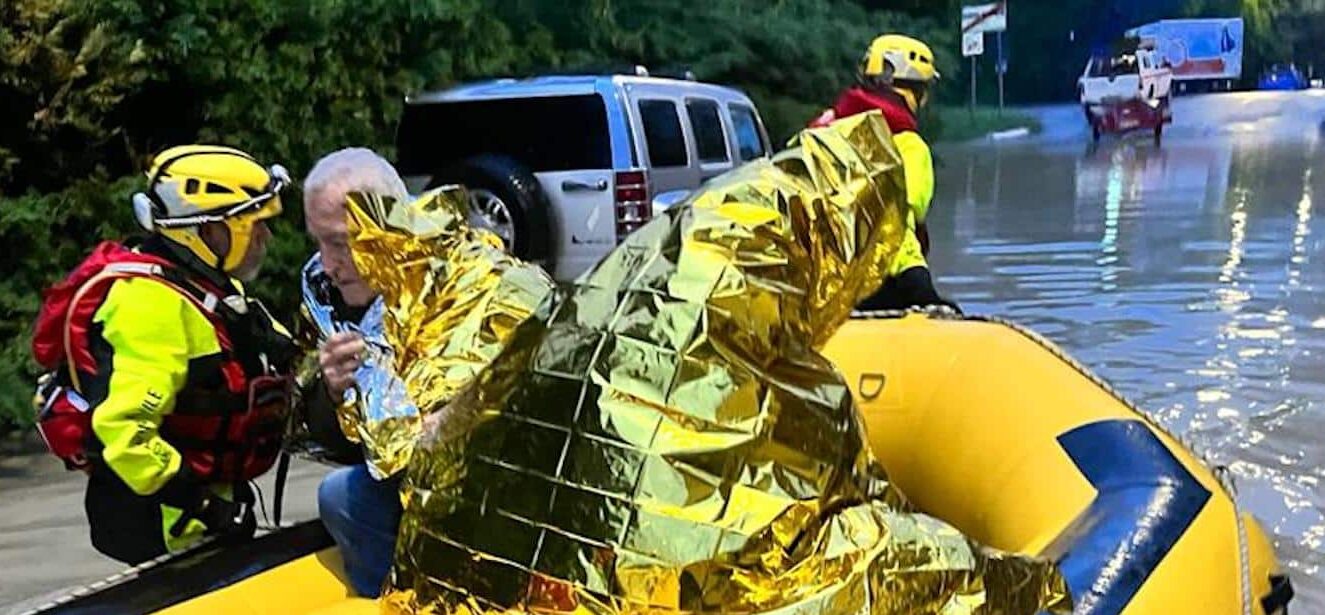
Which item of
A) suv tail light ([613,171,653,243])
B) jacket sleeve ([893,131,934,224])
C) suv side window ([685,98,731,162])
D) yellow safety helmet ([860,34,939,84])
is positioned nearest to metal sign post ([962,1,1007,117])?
suv side window ([685,98,731,162])

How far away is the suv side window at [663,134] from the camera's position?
11.1 metres

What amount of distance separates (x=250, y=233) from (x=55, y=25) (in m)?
4.39

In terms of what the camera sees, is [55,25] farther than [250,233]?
Yes

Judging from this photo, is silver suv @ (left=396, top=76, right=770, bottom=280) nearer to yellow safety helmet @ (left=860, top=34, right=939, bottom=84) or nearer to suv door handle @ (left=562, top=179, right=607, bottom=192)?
suv door handle @ (left=562, top=179, right=607, bottom=192)

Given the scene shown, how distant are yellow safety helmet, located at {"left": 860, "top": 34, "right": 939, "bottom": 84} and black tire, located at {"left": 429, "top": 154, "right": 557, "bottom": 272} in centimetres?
480

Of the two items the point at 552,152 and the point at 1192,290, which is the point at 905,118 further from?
the point at 1192,290

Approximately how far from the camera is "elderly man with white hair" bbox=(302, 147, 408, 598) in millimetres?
3045

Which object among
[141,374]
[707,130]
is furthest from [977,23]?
[141,374]

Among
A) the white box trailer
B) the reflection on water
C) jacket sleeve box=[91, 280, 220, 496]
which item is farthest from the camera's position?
the white box trailer

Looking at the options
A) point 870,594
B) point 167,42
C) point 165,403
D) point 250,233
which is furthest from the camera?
point 167,42

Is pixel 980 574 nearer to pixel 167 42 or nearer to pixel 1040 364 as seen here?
pixel 1040 364

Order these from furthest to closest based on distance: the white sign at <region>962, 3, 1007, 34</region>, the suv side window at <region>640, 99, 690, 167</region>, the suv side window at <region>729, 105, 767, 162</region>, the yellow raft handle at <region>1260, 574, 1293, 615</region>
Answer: the white sign at <region>962, 3, 1007, 34</region>, the suv side window at <region>729, 105, 767, 162</region>, the suv side window at <region>640, 99, 690, 167</region>, the yellow raft handle at <region>1260, 574, 1293, 615</region>

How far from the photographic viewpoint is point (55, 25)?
7094mm

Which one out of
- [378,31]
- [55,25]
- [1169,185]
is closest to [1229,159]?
[1169,185]
